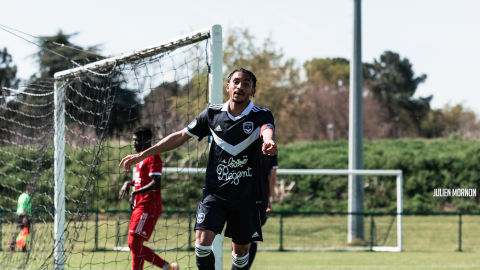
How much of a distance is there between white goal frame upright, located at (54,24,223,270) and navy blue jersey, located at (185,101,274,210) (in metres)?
0.93

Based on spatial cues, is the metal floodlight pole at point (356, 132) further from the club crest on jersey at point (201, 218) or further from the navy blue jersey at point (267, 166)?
the club crest on jersey at point (201, 218)

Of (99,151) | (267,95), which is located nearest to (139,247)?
(99,151)

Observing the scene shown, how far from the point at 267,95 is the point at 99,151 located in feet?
83.4

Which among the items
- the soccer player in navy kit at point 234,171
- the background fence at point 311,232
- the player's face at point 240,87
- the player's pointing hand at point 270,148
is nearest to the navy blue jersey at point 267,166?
the soccer player in navy kit at point 234,171

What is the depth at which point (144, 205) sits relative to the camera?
20.2ft

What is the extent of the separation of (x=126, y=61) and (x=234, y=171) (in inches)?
111

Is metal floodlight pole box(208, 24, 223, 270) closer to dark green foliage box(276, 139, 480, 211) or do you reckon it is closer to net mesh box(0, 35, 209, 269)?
net mesh box(0, 35, 209, 269)

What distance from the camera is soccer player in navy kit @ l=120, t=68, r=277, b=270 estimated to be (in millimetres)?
4359

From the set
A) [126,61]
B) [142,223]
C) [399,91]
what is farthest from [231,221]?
[399,91]

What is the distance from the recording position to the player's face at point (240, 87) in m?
4.34

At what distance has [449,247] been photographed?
46.1ft

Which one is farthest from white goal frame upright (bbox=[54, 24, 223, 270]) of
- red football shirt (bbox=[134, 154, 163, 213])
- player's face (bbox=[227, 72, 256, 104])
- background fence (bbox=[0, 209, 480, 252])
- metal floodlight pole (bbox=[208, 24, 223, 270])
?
background fence (bbox=[0, 209, 480, 252])

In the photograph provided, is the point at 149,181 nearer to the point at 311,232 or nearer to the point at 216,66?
the point at 216,66

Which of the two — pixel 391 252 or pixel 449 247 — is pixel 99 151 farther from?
pixel 449 247
